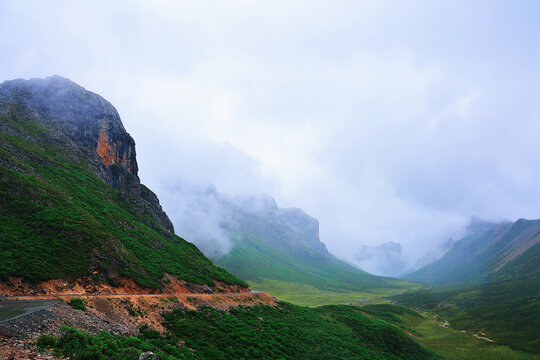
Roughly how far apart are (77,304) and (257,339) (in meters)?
22.0

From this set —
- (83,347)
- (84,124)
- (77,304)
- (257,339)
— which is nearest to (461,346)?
(257,339)

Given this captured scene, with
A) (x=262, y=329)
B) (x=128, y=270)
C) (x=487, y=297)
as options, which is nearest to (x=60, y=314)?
(x=128, y=270)

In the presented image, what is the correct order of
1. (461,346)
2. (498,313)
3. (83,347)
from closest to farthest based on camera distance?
(83,347) → (461,346) → (498,313)

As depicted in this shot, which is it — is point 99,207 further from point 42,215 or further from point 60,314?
point 60,314

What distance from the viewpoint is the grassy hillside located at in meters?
31.0

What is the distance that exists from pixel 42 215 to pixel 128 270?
49.3 ft

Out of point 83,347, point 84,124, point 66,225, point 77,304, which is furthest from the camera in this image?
point 84,124

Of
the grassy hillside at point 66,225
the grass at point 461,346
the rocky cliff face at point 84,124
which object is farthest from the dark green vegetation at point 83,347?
the grass at point 461,346

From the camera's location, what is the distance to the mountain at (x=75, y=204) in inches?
1255

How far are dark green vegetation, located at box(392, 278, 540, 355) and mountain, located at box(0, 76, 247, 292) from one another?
76129 mm

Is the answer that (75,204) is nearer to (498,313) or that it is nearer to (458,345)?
(458,345)

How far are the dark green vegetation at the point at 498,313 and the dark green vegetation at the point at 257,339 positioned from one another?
125ft

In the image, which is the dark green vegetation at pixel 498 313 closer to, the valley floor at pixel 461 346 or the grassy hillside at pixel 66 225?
the valley floor at pixel 461 346

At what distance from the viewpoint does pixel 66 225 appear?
122 feet
